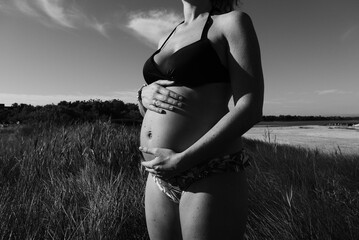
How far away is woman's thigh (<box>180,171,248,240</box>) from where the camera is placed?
3.34 feet

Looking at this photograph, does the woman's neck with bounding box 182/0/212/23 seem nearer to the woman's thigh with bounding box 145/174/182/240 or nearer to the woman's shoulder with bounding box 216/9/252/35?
the woman's shoulder with bounding box 216/9/252/35

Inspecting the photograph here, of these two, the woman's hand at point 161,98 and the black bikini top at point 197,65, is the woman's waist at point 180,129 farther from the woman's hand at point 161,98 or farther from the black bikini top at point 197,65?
the black bikini top at point 197,65

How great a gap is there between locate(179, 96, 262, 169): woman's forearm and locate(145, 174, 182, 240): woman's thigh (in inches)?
10.4

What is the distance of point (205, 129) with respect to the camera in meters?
1.11

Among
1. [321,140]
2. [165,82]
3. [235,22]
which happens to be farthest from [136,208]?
[321,140]

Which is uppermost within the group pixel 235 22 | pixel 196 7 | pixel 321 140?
pixel 196 7

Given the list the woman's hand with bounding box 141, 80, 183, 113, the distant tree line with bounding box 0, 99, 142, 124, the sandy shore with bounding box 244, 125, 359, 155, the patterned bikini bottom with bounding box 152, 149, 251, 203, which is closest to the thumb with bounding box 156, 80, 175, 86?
the woman's hand with bounding box 141, 80, 183, 113

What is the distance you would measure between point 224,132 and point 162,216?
49cm

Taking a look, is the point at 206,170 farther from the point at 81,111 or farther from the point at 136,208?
the point at 81,111

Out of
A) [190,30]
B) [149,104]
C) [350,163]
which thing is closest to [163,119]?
[149,104]

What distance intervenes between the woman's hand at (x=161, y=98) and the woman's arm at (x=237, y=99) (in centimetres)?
21

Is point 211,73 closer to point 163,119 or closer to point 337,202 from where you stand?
point 163,119

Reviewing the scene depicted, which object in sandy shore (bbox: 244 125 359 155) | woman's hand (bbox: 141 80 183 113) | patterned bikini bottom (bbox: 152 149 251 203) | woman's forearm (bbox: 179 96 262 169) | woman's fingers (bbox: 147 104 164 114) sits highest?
woman's hand (bbox: 141 80 183 113)

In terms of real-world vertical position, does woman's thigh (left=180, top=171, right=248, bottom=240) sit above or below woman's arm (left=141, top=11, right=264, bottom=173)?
below
